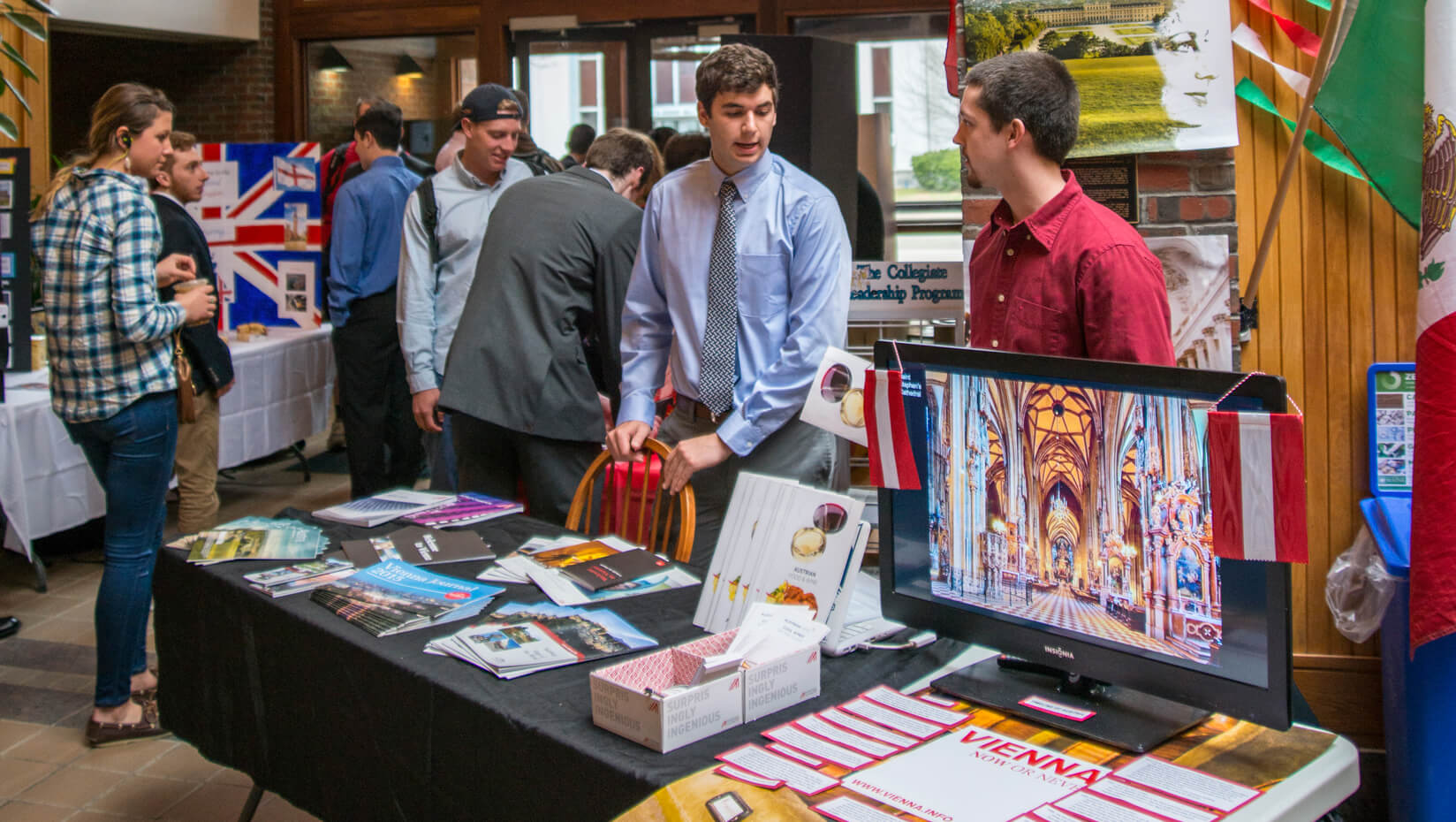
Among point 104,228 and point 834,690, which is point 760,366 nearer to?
point 834,690

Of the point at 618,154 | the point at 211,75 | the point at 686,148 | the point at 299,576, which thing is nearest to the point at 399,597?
the point at 299,576

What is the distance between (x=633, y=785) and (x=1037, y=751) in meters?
0.45

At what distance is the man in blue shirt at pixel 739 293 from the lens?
8.69 feet

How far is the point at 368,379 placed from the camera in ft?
16.6

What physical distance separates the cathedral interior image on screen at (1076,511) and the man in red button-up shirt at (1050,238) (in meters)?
0.44

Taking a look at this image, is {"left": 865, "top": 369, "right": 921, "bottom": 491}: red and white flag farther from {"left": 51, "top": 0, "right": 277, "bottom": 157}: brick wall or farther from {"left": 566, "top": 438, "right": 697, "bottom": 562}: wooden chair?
{"left": 51, "top": 0, "right": 277, "bottom": 157}: brick wall

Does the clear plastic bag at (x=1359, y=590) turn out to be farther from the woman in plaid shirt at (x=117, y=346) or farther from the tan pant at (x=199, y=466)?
the tan pant at (x=199, y=466)

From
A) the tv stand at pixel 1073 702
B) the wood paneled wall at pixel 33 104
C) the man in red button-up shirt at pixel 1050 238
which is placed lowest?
the tv stand at pixel 1073 702

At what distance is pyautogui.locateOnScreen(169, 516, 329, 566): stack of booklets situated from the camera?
7.70ft

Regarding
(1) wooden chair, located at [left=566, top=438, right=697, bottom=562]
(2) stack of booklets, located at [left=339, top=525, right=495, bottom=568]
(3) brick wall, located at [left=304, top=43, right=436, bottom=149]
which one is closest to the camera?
(2) stack of booklets, located at [left=339, top=525, right=495, bottom=568]

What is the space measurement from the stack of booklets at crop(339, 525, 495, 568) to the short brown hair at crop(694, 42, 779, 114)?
1.05 metres

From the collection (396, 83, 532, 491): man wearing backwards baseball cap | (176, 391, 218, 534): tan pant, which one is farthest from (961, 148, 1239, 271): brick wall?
(176, 391, 218, 534): tan pant

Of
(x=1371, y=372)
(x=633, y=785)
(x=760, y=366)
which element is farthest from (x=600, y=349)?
(x=633, y=785)

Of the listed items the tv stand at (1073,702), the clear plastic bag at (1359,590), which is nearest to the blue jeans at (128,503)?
the tv stand at (1073,702)
